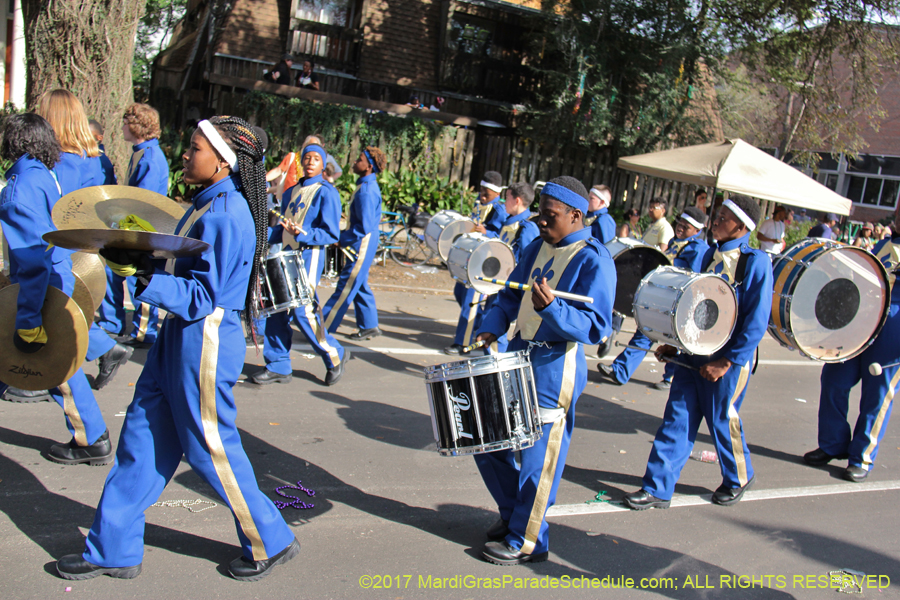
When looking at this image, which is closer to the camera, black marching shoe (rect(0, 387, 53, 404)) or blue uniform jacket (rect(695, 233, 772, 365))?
blue uniform jacket (rect(695, 233, 772, 365))

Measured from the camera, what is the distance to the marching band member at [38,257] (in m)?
3.75

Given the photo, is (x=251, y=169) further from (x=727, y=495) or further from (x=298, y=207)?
(x=727, y=495)

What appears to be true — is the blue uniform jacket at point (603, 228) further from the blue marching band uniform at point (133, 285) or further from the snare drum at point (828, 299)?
the blue marching band uniform at point (133, 285)

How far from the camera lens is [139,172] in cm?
638

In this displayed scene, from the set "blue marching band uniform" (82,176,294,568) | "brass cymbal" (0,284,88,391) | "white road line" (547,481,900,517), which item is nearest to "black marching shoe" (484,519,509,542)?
"white road line" (547,481,900,517)

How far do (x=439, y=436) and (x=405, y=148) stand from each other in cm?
1239

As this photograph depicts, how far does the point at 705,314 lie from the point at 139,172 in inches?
188

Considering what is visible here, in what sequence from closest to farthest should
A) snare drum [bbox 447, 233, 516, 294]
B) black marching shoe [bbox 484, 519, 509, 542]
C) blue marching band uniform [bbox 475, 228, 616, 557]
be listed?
blue marching band uniform [bbox 475, 228, 616, 557] < black marching shoe [bbox 484, 519, 509, 542] < snare drum [bbox 447, 233, 516, 294]

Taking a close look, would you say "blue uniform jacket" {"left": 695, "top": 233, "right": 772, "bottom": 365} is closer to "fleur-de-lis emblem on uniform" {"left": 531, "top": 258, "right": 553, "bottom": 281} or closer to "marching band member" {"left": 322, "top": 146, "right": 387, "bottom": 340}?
"fleur-de-lis emblem on uniform" {"left": 531, "top": 258, "right": 553, "bottom": 281}

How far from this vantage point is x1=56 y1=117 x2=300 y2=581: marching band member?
307cm

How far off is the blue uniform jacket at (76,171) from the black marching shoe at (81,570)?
2934 mm

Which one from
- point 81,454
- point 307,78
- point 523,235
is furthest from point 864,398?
point 307,78

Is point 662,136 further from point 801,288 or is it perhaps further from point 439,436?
point 439,436

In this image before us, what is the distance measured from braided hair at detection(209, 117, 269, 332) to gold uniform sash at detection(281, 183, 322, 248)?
3.18 meters
